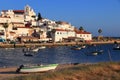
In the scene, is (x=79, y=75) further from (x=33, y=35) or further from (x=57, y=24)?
(x=57, y=24)

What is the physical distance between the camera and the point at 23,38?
12388cm

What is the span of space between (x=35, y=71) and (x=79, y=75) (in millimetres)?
8416

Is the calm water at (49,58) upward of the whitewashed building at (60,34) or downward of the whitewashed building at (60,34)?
downward

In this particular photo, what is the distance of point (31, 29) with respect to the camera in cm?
13175

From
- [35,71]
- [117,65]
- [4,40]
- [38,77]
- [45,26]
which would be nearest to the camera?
[38,77]

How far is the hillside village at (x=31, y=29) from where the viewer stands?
4924 inches

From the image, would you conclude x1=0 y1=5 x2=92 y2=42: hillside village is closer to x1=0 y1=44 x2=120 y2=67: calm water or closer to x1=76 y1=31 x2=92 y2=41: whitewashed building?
x1=76 y1=31 x2=92 y2=41: whitewashed building

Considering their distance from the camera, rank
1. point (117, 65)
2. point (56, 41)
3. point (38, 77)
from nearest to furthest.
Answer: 1. point (38, 77)
2. point (117, 65)
3. point (56, 41)

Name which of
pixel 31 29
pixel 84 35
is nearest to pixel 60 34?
pixel 31 29

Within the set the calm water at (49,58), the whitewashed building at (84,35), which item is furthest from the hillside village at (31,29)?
the calm water at (49,58)

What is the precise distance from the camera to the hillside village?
125 m

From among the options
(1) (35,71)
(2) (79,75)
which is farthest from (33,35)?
(2) (79,75)

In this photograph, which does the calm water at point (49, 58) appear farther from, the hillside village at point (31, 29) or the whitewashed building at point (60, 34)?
the whitewashed building at point (60, 34)

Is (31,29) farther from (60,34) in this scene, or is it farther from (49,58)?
(49,58)
